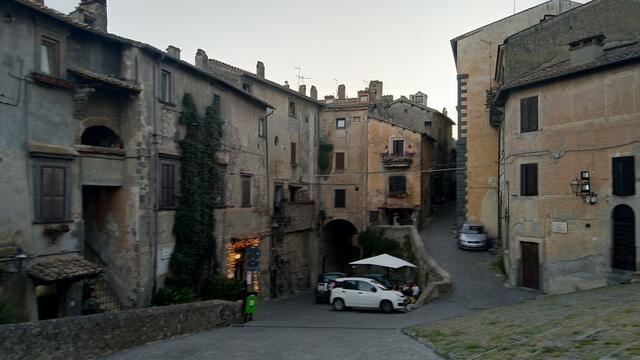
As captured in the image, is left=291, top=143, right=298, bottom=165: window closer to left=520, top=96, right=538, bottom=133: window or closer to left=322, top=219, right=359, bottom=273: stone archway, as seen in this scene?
left=322, top=219, right=359, bottom=273: stone archway

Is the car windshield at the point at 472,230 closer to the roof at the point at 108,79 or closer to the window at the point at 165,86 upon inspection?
the window at the point at 165,86

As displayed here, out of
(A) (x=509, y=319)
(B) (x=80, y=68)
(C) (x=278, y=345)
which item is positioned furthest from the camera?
(B) (x=80, y=68)

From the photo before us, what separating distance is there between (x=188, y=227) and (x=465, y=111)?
2179 cm

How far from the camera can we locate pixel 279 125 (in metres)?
35.3

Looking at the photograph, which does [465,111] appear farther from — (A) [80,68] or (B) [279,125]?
(A) [80,68]

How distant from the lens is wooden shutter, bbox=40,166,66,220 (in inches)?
621

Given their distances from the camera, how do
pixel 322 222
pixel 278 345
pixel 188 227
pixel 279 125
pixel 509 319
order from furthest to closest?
pixel 322 222 → pixel 279 125 → pixel 188 227 → pixel 509 319 → pixel 278 345

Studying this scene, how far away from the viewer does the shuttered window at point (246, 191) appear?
27922mm

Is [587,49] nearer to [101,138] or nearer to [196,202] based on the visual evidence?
[196,202]

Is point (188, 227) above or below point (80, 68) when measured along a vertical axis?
below

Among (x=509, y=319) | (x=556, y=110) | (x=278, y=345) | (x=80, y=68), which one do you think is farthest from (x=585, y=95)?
(x=80, y=68)

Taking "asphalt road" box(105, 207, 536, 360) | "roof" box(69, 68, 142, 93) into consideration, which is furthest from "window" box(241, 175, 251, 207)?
"roof" box(69, 68, 142, 93)

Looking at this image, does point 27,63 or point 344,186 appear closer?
point 27,63

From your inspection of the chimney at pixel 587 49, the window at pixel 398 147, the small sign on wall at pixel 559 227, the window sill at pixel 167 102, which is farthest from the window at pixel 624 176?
the window at pixel 398 147
